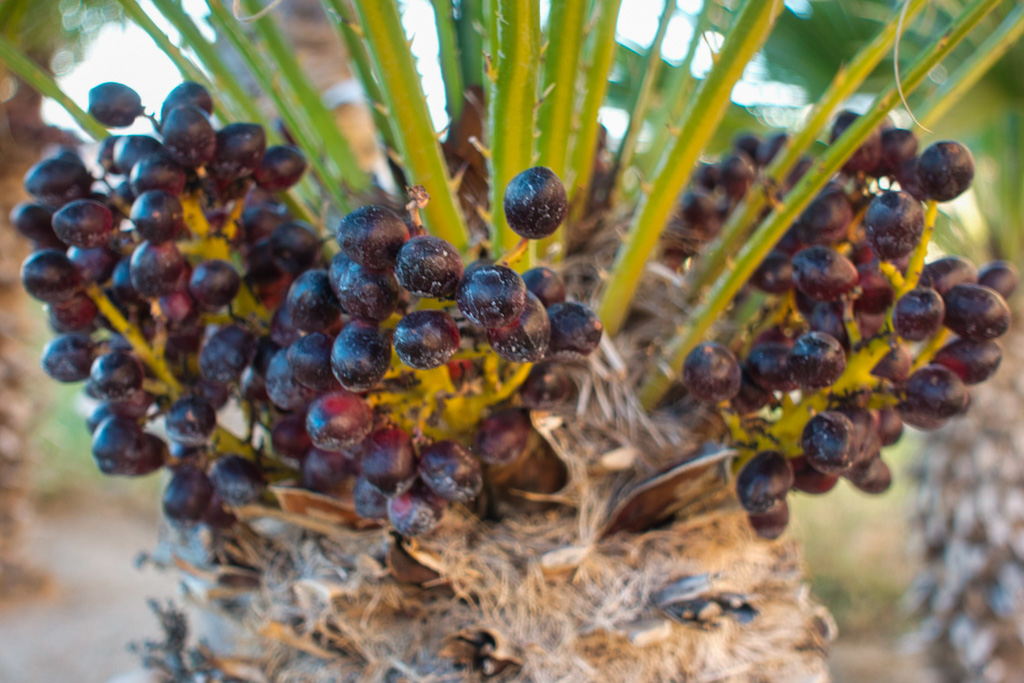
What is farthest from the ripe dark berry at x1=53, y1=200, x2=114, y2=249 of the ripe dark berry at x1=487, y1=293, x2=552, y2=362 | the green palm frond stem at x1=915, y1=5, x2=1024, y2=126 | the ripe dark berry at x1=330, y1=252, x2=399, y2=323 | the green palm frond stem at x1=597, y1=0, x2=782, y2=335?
the green palm frond stem at x1=915, y1=5, x2=1024, y2=126

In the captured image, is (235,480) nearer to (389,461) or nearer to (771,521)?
(389,461)

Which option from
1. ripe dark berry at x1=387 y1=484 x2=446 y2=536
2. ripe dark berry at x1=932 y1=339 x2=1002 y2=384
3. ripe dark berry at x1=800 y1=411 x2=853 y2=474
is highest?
ripe dark berry at x1=932 y1=339 x2=1002 y2=384

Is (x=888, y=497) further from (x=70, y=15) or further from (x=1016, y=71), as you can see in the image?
(x=70, y=15)

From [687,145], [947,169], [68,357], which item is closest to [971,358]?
[947,169]

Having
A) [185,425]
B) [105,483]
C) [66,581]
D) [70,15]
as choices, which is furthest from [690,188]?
[105,483]

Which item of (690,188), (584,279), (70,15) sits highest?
(70,15)

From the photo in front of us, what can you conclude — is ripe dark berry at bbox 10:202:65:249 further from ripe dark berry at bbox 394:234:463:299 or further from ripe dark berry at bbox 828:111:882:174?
ripe dark berry at bbox 828:111:882:174
